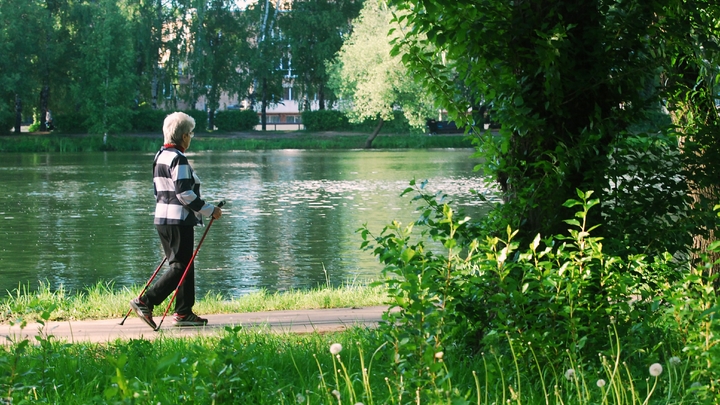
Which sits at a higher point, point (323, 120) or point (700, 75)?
point (700, 75)

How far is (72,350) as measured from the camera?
641 cm

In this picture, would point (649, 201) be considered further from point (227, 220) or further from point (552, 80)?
point (227, 220)

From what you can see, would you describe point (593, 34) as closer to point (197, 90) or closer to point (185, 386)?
point (185, 386)

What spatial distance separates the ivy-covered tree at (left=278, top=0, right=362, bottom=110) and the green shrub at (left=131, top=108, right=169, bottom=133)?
11.6 metres

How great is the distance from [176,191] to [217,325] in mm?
1187

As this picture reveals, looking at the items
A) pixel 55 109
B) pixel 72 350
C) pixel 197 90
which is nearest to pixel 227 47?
pixel 197 90

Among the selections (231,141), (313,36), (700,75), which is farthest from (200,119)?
(700,75)

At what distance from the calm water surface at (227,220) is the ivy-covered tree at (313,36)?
30.1 m

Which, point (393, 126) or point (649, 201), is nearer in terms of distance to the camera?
point (649, 201)

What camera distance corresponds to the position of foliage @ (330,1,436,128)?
5788 centimetres

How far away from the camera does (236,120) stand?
71750 millimetres

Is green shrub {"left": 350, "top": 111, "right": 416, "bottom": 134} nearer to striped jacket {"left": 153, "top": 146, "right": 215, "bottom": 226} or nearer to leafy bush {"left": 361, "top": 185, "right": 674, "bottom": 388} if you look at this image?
striped jacket {"left": 153, "top": 146, "right": 215, "bottom": 226}

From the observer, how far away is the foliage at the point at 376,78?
57875 mm

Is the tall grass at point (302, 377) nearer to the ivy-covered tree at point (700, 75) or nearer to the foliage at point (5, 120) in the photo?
the ivy-covered tree at point (700, 75)
